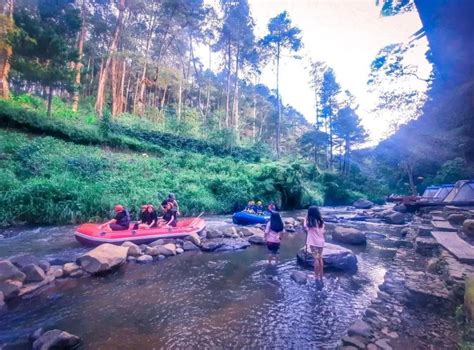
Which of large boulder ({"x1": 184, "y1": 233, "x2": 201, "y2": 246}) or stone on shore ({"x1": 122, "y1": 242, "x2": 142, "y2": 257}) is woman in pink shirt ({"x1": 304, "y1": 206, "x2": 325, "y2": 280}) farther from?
stone on shore ({"x1": 122, "y1": 242, "x2": 142, "y2": 257})

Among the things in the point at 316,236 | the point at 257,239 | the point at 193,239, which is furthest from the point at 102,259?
the point at 257,239

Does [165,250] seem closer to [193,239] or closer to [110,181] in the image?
[193,239]

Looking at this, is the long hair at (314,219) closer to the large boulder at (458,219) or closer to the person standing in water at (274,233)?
the person standing in water at (274,233)

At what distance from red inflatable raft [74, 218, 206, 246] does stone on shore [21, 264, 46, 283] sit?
7.81 feet

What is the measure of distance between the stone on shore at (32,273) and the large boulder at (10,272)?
0.11 metres

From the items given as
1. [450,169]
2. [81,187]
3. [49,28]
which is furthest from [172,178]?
[450,169]

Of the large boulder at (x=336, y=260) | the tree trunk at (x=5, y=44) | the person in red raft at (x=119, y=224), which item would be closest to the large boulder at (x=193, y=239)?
the person in red raft at (x=119, y=224)

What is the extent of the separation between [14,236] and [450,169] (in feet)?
97.4

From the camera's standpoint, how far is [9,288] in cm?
482

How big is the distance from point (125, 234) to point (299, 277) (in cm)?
525

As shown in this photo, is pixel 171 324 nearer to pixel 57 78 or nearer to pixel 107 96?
pixel 57 78

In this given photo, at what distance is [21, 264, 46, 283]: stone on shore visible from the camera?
17.7 ft

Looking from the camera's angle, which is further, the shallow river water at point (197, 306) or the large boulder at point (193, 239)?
the large boulder at point (193, 239)

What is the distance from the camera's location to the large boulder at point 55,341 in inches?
131
